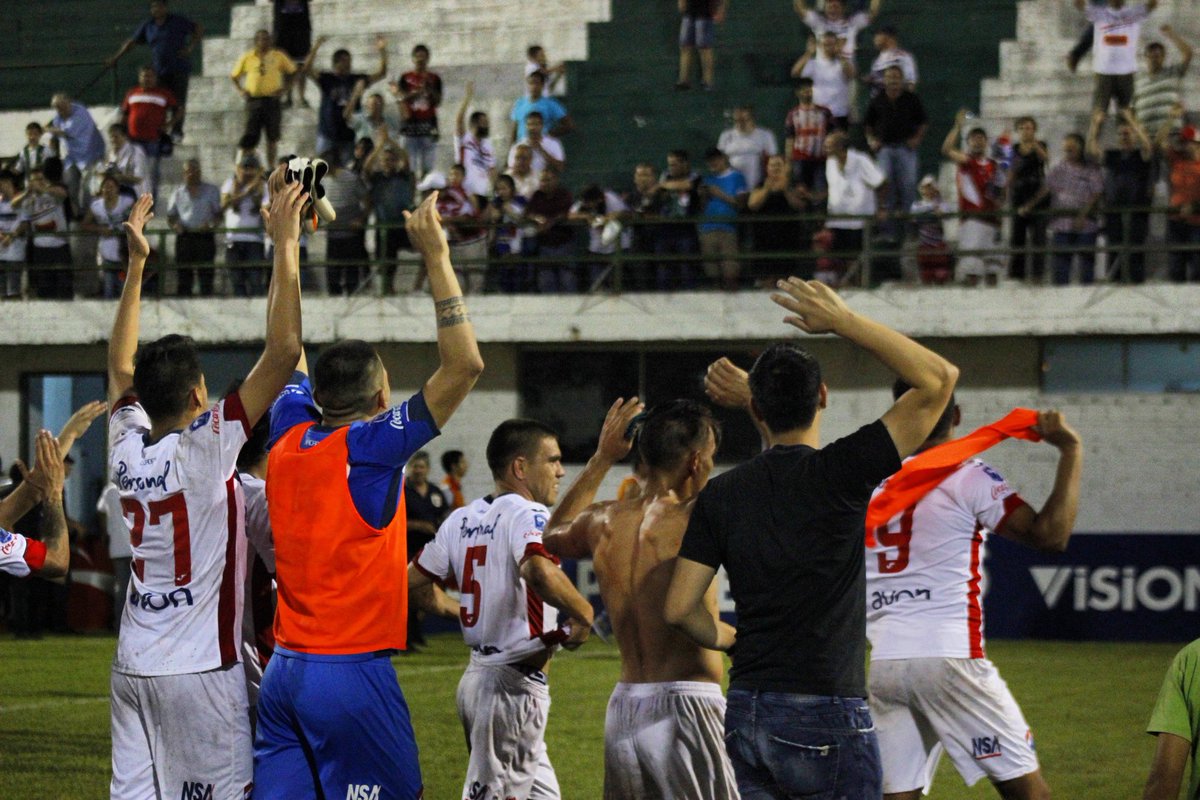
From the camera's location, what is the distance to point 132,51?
29.5 m

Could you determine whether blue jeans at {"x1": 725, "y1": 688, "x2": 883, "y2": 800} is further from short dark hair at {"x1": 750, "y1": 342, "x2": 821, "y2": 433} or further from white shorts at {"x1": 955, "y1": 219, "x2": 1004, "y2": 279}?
white shorts at {"x1": 955, "y1": 219, "x2": 1004, "y2": 279}

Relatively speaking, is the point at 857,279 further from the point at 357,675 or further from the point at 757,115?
the point at 357,675

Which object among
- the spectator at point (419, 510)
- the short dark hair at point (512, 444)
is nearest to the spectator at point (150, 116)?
the spectator at point (419, 510)

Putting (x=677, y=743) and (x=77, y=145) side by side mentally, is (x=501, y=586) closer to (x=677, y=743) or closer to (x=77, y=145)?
(x=677, y=743)

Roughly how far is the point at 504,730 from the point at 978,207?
49.6 ft

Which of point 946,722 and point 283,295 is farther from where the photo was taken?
point 946,722

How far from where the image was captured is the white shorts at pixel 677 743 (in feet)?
19.8

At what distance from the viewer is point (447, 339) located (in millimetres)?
5352

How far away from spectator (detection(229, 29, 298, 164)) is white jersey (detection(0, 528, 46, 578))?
18.6 meters

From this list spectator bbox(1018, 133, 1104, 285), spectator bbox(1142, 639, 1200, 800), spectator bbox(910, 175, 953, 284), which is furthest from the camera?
spectator bbox(910, 175, 953, 284)

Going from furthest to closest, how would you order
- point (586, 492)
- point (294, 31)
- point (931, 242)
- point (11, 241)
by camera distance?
point (294, 31), point (11, 241), point (931, 242), point (586, 492)

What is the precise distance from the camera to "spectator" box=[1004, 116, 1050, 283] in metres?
20.0

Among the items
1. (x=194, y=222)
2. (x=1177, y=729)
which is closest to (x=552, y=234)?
(x=194, y=222)

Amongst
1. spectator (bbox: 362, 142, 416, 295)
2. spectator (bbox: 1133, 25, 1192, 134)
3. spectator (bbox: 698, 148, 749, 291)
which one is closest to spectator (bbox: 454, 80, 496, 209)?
spectator (bbox: 362, 142, 416, 295)
